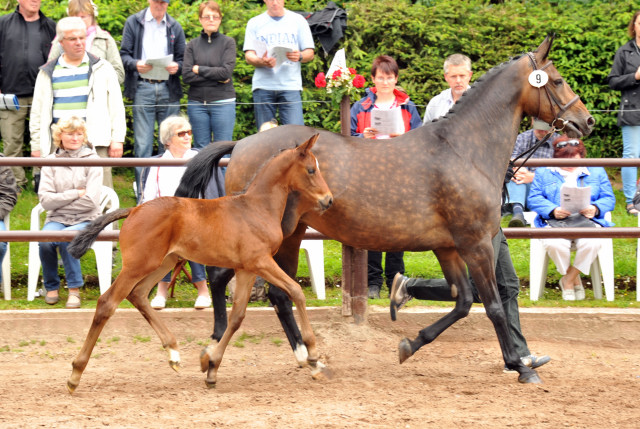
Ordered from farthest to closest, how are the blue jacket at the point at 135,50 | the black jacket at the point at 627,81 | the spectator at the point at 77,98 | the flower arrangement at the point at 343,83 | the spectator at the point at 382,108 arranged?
the black jacket at the point at 627,81
the blue jacket at the point at 135,50
the spectator at the point at 77,98
the spectator at the point at 382,108
the flower arrangement at the point at 343,83

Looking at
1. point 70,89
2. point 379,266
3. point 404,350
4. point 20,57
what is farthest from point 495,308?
point 20,57

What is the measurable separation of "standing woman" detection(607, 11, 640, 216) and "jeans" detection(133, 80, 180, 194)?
178 inches

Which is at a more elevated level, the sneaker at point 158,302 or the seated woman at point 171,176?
the seated woman at point 171,176

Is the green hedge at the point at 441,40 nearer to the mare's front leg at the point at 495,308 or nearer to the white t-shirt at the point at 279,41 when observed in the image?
the white t-shirt at the point at 279,41

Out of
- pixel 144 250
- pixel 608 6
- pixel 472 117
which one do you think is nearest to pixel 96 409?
pixel 144 250

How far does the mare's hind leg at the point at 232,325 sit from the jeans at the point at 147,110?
350 centimetres

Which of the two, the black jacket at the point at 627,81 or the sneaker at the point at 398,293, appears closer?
the sneaker at the point at 398,293

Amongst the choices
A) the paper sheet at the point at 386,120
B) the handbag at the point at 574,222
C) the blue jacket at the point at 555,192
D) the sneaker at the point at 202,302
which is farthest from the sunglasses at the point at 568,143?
the sneaker at the point at 202,302

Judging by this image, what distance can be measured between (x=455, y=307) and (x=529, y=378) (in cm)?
70

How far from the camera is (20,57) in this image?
9352 millimetres

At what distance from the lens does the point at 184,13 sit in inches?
428

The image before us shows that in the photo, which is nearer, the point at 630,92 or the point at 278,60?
the point at 278,60

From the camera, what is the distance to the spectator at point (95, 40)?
9281 millimetres

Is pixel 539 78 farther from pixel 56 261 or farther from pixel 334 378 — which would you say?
pixel 56 261
